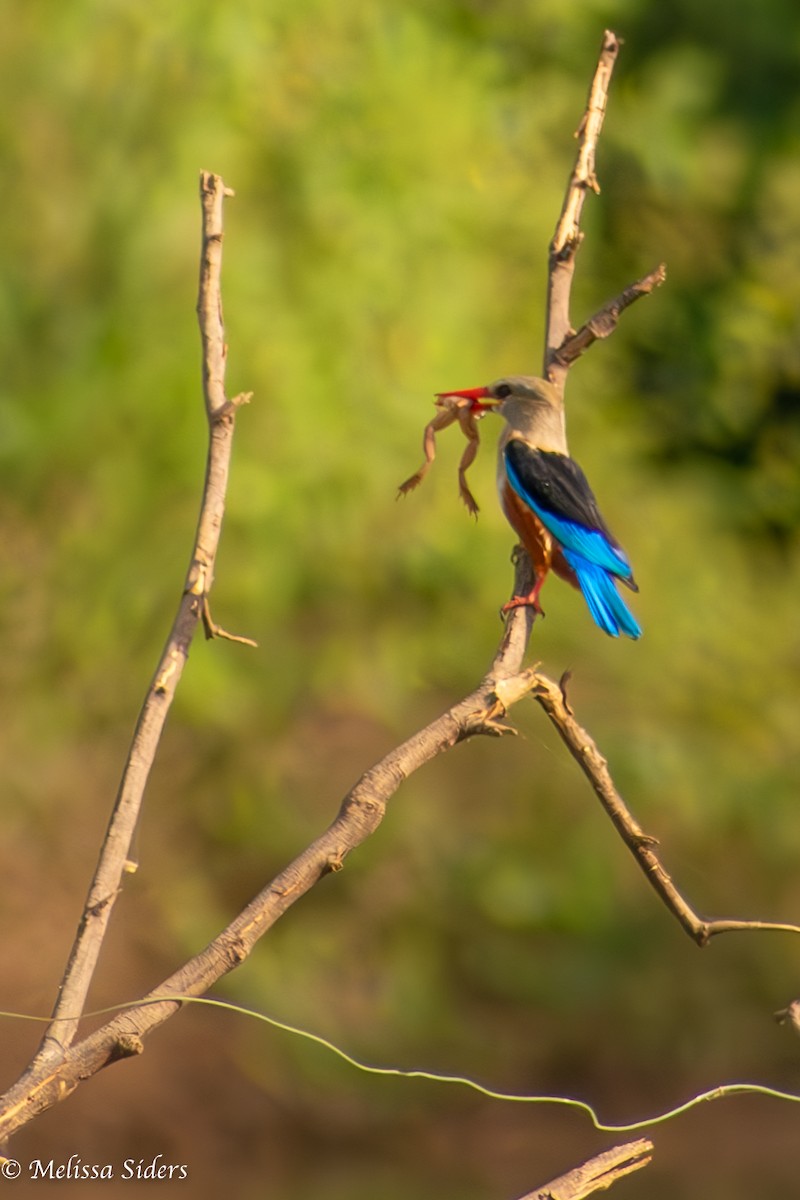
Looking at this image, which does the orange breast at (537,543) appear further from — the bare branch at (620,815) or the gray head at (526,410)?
the bare branch at (620,815)

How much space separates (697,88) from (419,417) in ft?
4.27

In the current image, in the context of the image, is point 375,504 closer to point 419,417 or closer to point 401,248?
point 419,417

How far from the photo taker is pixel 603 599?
4.82 feet

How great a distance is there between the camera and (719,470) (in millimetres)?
4438

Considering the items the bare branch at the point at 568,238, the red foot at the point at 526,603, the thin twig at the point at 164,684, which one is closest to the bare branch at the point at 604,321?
the bare branch at the point at 568,238

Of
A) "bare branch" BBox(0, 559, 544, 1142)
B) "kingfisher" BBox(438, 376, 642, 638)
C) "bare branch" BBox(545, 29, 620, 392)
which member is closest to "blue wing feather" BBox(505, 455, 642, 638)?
"kingfisher" BBox(438, 376, 642, 638)

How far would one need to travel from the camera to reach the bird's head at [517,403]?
1.44 meters

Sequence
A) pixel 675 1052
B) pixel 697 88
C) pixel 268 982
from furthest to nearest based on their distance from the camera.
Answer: pixel 697 88, pixel 675 1052, pixel 268 982

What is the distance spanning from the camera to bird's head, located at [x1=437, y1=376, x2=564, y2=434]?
1.44 meters

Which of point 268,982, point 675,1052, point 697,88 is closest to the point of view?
point 268,982

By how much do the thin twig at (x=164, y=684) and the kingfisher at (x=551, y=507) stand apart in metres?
0.47

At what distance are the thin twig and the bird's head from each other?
457 mm

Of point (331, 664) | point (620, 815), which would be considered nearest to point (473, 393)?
point (620, 815)

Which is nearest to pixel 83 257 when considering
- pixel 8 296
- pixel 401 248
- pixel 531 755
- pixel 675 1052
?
pixel 8 296
